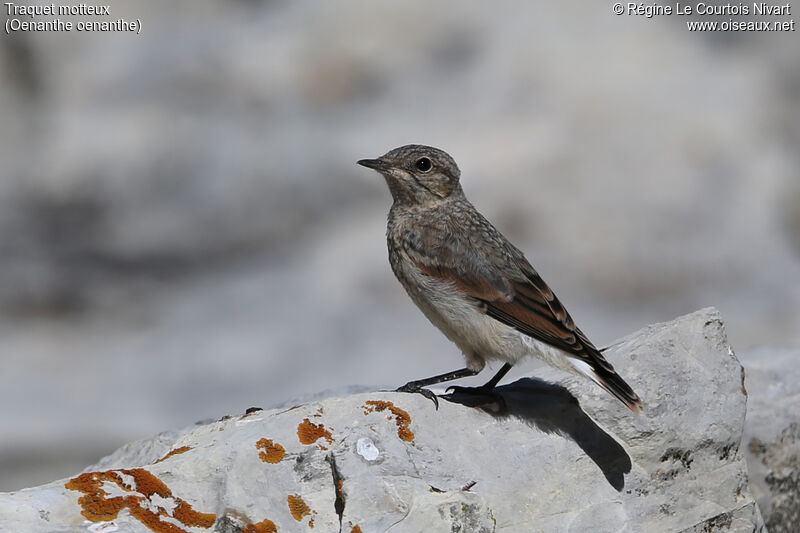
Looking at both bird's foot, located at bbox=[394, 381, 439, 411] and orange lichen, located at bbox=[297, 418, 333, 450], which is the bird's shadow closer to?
bird's foot, located at bbox=[394, 381, 439, 411]

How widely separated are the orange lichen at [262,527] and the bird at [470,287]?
1.48m

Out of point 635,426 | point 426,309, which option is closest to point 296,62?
point 426,309

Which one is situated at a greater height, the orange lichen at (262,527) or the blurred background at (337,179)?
the blurred background at (337,179)

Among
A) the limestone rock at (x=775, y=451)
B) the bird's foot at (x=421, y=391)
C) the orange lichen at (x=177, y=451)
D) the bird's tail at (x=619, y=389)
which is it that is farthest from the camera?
the limestone rock at (x=775, y=451)

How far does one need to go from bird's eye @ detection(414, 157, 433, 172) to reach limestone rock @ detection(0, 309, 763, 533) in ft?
5.72

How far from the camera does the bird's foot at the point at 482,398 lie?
6.18 m

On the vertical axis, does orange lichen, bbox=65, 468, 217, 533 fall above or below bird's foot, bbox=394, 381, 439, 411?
below

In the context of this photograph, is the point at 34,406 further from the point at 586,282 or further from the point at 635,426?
the point at 635,426

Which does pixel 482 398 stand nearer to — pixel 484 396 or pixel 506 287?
pixel 484 396

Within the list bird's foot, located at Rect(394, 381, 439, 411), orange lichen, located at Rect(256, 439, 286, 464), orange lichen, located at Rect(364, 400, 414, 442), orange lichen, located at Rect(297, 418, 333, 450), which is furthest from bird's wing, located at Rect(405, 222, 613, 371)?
orange lichen, located at Rect(256, 439, 286, 464)

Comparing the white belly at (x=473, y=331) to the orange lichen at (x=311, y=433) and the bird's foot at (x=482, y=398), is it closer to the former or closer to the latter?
the bird's foot at (x=482, y=398)

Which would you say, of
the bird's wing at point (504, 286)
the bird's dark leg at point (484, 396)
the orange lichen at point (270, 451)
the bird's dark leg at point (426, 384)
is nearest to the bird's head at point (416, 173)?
the bird's wing at point (504, 286)

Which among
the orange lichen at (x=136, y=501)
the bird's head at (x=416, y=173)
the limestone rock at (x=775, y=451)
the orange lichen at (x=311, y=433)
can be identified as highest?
the bird's head at (x=416, y=173)

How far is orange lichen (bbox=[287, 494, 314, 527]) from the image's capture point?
5.02m
